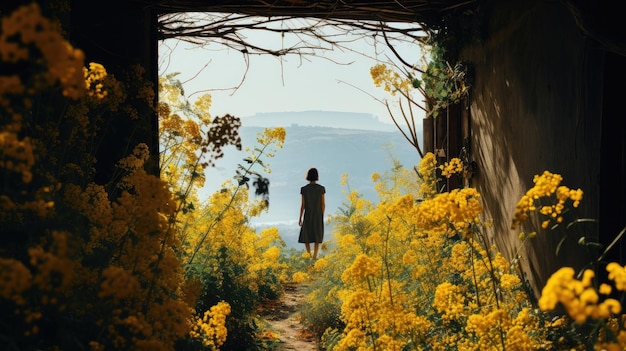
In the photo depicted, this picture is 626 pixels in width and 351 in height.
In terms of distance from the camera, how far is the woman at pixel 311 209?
32.8 ft

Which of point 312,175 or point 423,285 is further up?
point 312,175

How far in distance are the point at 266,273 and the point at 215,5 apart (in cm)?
420

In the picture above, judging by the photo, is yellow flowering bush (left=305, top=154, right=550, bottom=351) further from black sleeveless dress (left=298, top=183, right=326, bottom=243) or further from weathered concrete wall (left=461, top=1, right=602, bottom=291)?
black sleeveless dress (left=298, top=183, right=326, bottom=243)

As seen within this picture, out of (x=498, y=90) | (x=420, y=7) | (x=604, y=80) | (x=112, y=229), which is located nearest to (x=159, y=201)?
(x=112, y=229)

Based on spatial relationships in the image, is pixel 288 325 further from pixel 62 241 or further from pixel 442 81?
pixel 62 241

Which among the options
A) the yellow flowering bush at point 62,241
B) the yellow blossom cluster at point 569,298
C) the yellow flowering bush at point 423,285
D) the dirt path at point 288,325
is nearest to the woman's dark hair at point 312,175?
the dirt path at point 288,325

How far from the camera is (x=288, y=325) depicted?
22.2 feet

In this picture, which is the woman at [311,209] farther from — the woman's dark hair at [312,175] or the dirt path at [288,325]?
the dirt path at [288,325]

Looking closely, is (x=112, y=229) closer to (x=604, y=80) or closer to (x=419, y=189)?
(x=604, y=80)

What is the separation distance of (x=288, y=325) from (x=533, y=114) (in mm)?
3505

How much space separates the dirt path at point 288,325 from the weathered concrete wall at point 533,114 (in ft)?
6.48

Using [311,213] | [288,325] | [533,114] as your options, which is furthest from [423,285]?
[311,213]

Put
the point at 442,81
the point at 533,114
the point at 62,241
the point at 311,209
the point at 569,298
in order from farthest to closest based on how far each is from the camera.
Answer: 1. the point at 311,209
2. the point at 442,81
3. the point at 533,114
4. the point at 62,241
5. the point at 569,298

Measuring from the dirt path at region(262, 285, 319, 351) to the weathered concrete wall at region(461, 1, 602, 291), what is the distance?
6.48 feet
